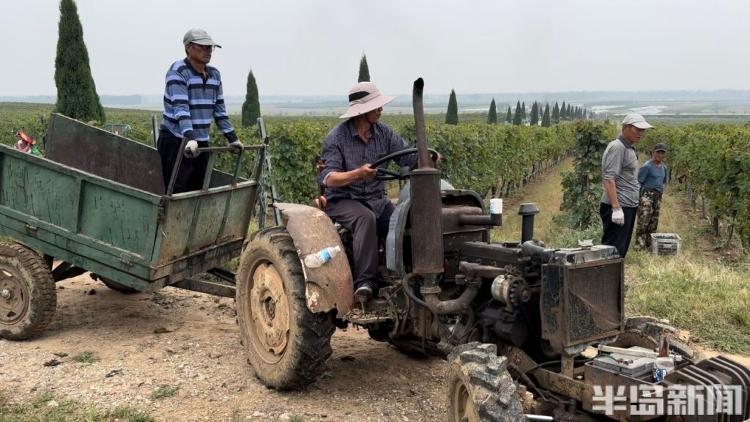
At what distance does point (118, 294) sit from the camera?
7.07 metres

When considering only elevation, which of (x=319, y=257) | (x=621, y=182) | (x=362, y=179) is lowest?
(x=319, y=257)

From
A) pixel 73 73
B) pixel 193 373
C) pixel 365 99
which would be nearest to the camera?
pixel 365 99

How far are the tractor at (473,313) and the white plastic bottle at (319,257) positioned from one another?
29 mm

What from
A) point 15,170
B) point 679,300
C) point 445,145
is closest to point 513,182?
point 445,145

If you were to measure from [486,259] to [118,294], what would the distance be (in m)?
4.67

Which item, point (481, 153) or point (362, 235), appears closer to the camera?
point (362, 235)

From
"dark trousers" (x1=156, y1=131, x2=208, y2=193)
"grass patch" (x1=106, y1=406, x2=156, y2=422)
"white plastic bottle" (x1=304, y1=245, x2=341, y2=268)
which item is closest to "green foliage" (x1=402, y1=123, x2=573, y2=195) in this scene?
"dark trousers" (x1=156, y1=131, x2=208, y2=193)

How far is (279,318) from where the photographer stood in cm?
466

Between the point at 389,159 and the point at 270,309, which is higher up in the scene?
the point at 389,159

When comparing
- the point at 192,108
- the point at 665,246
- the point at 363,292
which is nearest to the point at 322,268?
the point at 363,292

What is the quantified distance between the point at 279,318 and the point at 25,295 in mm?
2523

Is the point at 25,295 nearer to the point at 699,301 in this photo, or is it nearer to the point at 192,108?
the point at 192,108

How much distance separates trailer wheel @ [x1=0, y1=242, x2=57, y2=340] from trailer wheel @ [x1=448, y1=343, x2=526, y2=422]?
3794 mm

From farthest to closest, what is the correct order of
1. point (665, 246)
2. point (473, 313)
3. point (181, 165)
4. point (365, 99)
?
point (665, 246)
point (181, 165)
point (365, 99)
point (473, 313)
